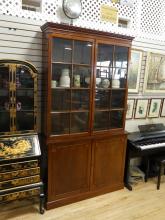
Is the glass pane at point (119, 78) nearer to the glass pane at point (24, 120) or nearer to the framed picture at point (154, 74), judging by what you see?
the framed picture at point (154, 74)

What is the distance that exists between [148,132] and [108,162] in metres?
0.94

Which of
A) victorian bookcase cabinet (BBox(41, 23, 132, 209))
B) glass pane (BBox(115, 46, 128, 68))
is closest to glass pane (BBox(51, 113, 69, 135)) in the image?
victorian bookcase cabinet (BBox(41, 23, 132, 209))

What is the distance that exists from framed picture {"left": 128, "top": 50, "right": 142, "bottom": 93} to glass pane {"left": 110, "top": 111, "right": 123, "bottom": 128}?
0.56m

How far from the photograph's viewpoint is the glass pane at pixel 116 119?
2.87m

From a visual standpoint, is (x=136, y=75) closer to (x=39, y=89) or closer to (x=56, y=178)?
(x=39, y=89)

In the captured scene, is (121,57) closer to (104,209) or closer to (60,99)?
(60,99)

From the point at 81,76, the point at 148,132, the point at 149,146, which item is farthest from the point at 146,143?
the point at 81,76

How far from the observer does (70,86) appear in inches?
96.2

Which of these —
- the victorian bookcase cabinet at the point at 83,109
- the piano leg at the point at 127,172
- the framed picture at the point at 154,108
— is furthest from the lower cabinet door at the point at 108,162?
the framed picture at the point at 154,108

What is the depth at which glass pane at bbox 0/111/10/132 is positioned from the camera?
2.23 meters

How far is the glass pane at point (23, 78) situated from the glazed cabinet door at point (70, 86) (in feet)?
0.80

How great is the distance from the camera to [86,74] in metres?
2.54

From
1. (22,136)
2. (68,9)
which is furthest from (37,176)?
(68,9)

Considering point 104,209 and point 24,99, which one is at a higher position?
point 24,99
